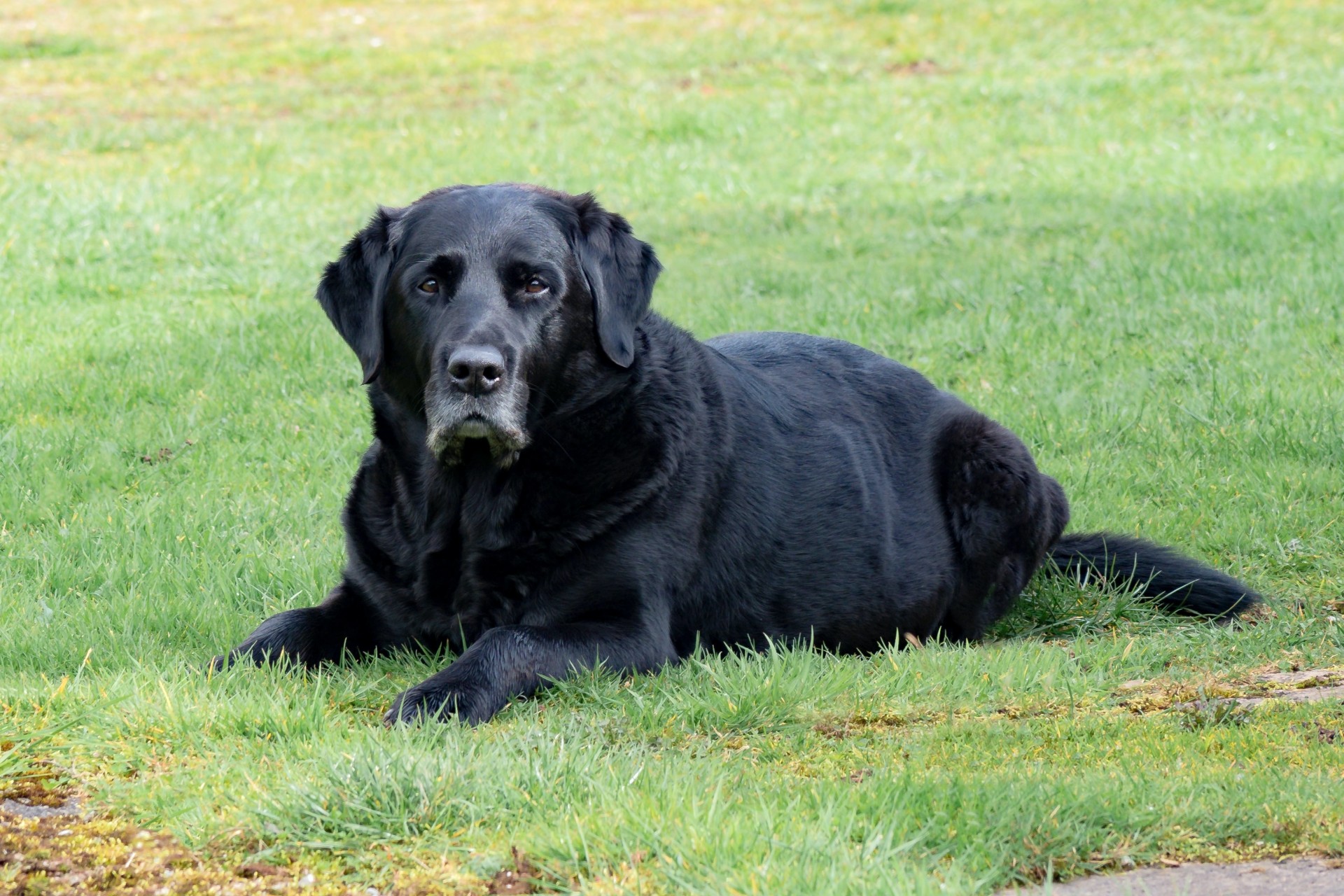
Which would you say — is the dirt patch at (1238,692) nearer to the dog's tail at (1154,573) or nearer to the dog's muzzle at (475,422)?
the dog's tail at (1154,573)

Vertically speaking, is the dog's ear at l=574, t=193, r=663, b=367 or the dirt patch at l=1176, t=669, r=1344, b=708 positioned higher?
the dog's ear at l=574, t=193, r=663, b=367

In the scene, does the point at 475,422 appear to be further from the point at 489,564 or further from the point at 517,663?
the point at 517,663

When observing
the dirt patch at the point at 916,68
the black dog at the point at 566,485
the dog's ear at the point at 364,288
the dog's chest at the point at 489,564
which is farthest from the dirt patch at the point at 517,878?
the dirt patch at the point at 916,68

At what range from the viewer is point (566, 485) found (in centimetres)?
467

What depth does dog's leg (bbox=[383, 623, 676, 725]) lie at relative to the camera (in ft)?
13.1

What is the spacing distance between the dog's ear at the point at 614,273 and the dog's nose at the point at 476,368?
19.9 inches

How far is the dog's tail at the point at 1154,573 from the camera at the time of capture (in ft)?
17.8

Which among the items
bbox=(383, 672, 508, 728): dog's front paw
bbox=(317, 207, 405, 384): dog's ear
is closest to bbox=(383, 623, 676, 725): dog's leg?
bbox=(383, 672, 508, 728): dog's front paw

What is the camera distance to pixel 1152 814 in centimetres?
314

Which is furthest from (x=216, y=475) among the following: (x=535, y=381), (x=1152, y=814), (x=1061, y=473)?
(x=1152, y=814)

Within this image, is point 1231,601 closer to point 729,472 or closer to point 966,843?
point 729,472

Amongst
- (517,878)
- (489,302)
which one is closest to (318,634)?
(489,302)

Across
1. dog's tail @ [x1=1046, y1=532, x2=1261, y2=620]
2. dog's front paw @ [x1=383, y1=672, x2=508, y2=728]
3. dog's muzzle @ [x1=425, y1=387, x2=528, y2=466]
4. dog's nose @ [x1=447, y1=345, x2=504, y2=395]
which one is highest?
dog's nose @ [x1=447, y1=345, x2=504, y2=395]

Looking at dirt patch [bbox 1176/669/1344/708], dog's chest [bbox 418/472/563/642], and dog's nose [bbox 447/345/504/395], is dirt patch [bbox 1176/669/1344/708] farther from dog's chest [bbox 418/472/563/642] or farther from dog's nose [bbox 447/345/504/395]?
dog's nose [bbox 447/345/504/395]
